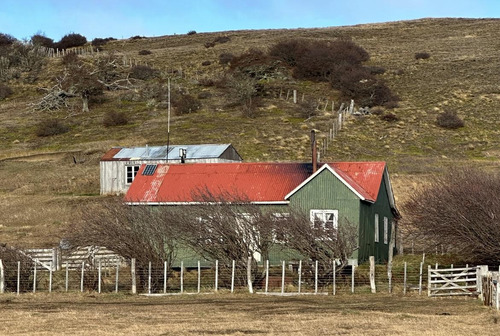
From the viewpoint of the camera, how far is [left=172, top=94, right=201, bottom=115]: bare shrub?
7812cm

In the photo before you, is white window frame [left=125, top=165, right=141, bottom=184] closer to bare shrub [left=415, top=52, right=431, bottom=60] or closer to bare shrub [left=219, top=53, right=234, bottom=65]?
bare shrub [left=219, top=53, right=234, bottom=65]

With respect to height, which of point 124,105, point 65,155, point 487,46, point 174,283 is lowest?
point 174,283

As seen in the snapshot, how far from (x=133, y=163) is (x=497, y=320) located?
116 ft

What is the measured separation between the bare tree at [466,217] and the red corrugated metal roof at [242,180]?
2676 mm

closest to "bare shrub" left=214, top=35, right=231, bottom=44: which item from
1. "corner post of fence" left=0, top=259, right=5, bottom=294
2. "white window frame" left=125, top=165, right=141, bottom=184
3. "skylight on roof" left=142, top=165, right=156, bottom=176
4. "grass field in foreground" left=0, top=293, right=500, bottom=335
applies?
"white window frame" left=125, top=165, right=141, bottom=184

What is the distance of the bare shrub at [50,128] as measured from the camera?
74.0 m

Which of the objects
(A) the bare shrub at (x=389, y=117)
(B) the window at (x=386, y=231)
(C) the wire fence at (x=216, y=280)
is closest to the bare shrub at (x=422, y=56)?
(A) the bare shrub at (x=389, y=117)

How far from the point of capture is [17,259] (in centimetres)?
3164

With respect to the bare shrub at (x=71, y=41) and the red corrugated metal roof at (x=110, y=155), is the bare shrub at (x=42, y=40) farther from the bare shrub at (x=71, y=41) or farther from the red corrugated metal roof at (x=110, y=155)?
the red corrugated metal roof at (x=110, y=155)

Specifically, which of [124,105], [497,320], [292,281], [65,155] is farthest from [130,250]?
[124,105]

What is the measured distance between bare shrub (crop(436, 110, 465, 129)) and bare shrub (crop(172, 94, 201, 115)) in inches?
819

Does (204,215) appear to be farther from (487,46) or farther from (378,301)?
(487,46)

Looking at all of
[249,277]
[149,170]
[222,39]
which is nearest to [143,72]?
[222,39]

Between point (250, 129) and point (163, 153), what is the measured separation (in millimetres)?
16743
